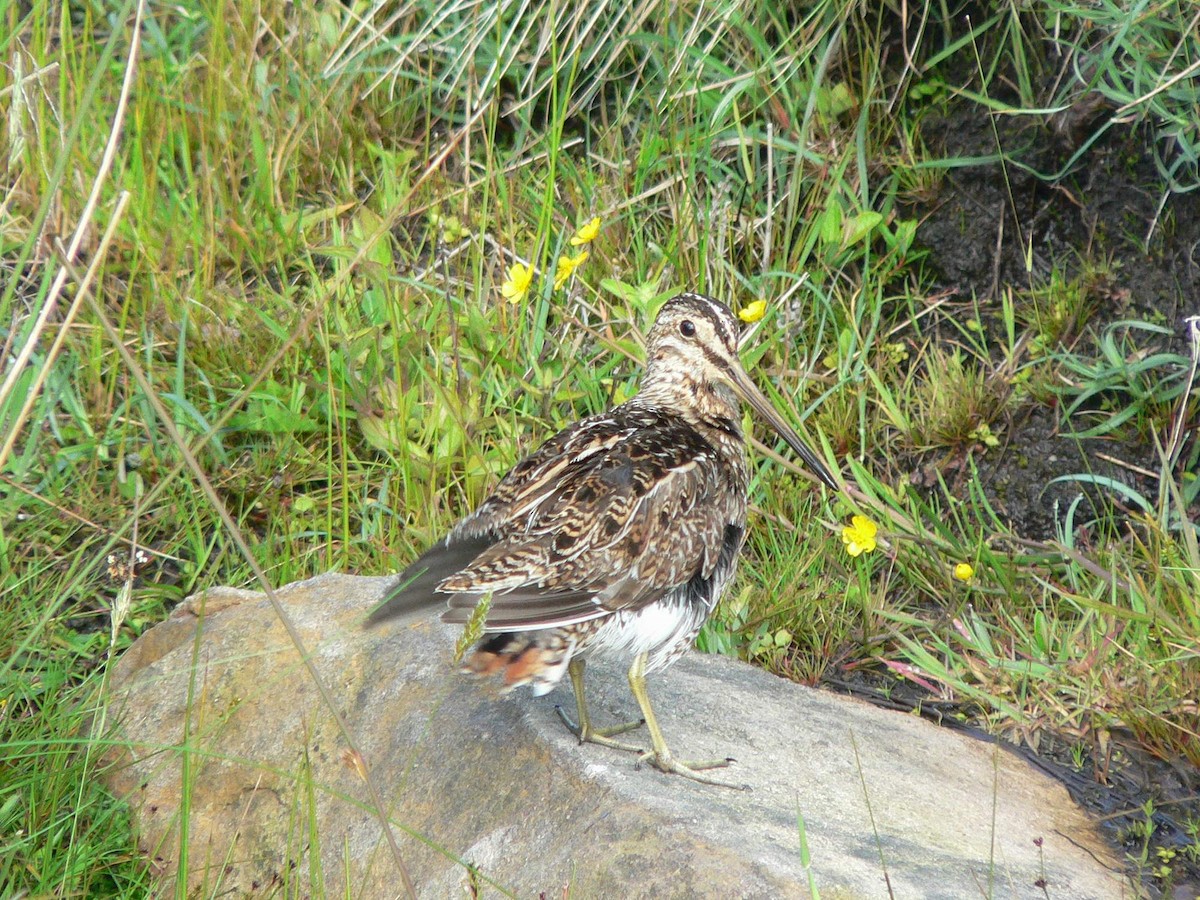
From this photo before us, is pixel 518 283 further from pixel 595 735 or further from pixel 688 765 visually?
pixel 688 765

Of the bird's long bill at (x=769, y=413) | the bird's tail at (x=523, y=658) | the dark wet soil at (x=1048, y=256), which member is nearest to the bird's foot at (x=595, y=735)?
the bird's tail at (x=523, y=658)

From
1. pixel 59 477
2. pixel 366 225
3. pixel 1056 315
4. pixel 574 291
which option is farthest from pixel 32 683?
pixel 1056 315

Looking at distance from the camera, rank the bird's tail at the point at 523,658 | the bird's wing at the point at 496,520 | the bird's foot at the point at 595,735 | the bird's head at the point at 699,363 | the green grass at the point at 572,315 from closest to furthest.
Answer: the bird's tail at the point at 523,658 < the bird's wing at the point at 496,520 < the bird's foot at the point at 595,735 < the bird's head at the point at 699,363 < the green grass at the point at 572,315

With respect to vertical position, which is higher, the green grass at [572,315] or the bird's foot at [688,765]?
the green grass at [572,315]

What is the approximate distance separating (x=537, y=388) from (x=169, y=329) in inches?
55.4

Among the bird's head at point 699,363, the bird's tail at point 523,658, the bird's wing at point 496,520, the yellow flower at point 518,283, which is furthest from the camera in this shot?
the yellow flower at point 518,283

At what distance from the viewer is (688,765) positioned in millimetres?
3285

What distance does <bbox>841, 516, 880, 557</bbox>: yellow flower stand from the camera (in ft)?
13.4

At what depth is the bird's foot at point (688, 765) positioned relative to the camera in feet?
10.6

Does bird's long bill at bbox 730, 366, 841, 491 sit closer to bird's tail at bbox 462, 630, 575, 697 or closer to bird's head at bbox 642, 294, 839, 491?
bird's head at bbox 642, 294, 839, 491

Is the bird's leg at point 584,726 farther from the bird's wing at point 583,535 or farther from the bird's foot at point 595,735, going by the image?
the bird's wing at point 583,535

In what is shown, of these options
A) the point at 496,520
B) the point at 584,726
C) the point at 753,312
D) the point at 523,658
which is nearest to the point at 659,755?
the point at 584,726

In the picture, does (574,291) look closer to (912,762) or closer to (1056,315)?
(1056,315)

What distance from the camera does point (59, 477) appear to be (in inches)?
174
